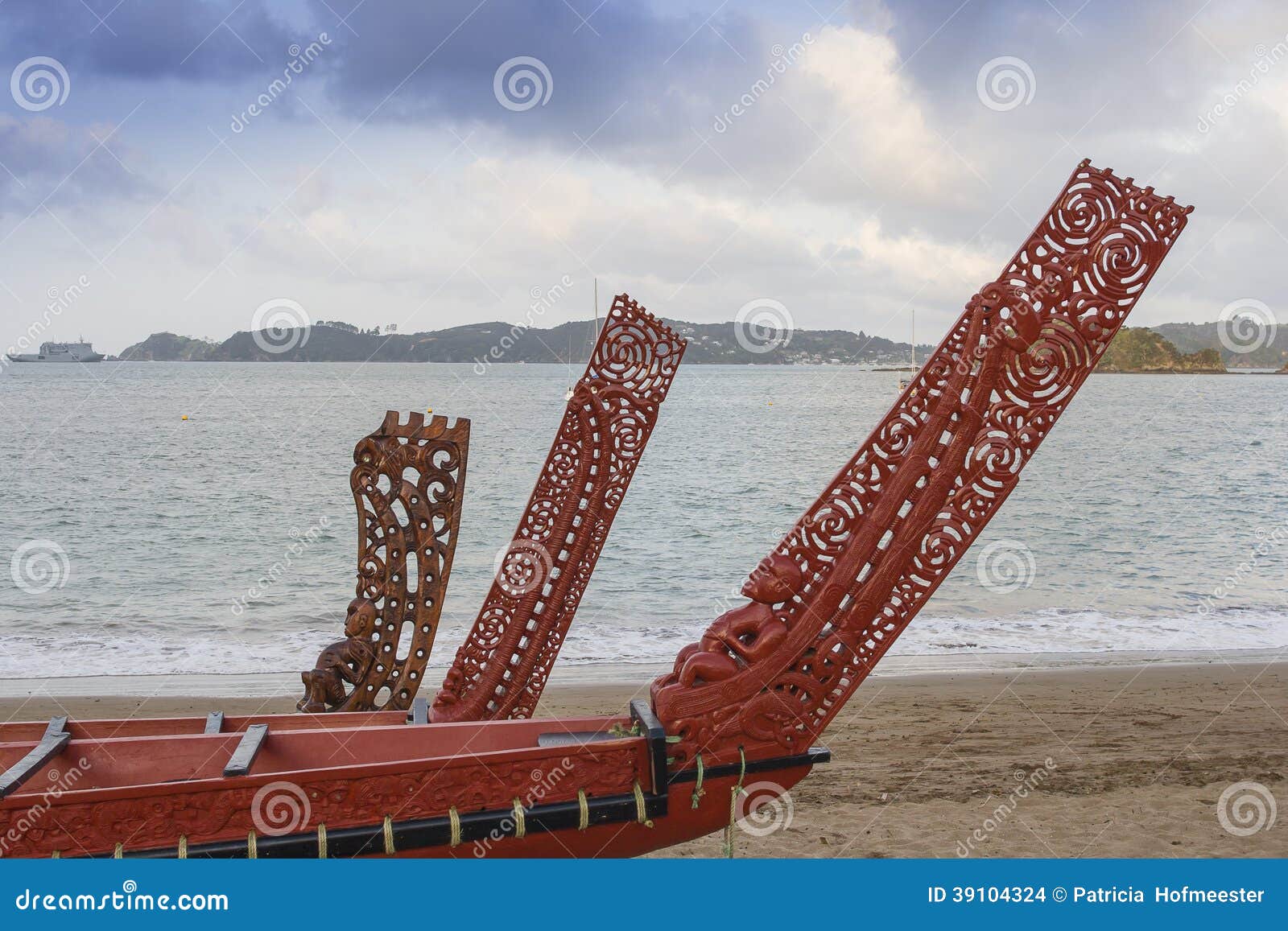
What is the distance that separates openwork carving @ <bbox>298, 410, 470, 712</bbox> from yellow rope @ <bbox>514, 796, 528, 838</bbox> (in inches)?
76.3

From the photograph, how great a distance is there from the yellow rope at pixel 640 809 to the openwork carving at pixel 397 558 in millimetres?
2043

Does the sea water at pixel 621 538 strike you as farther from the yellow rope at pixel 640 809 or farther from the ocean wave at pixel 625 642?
the yellow rope at pixel 640 809

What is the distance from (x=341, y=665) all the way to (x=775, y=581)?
8.86ft

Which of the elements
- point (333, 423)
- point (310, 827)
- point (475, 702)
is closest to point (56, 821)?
point (310, 827)

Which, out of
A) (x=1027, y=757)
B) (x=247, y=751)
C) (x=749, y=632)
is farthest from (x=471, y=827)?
(x=1027, y=757)

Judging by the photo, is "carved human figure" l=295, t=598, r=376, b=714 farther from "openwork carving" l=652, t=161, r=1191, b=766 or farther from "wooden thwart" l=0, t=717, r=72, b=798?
"openwork carving" l=652, t=161, r=1191, b=766

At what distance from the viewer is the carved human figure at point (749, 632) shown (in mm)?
3799

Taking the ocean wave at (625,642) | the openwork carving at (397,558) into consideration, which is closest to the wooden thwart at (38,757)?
the openwork carving at (397,558)

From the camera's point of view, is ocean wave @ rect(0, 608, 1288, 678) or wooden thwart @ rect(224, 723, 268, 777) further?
ocean wave @ rect(0, 608, 1288, 678)

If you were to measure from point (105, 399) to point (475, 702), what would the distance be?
79.9 m

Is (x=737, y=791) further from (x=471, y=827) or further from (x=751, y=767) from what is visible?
(x=471, y=827)

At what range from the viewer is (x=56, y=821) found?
134 inches

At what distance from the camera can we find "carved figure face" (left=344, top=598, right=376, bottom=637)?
18.3 feet

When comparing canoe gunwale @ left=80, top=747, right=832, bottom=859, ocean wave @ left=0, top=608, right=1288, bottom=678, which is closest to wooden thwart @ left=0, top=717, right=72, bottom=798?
canoe gunwale @ left=80, top=747, right=832, bottom=859
